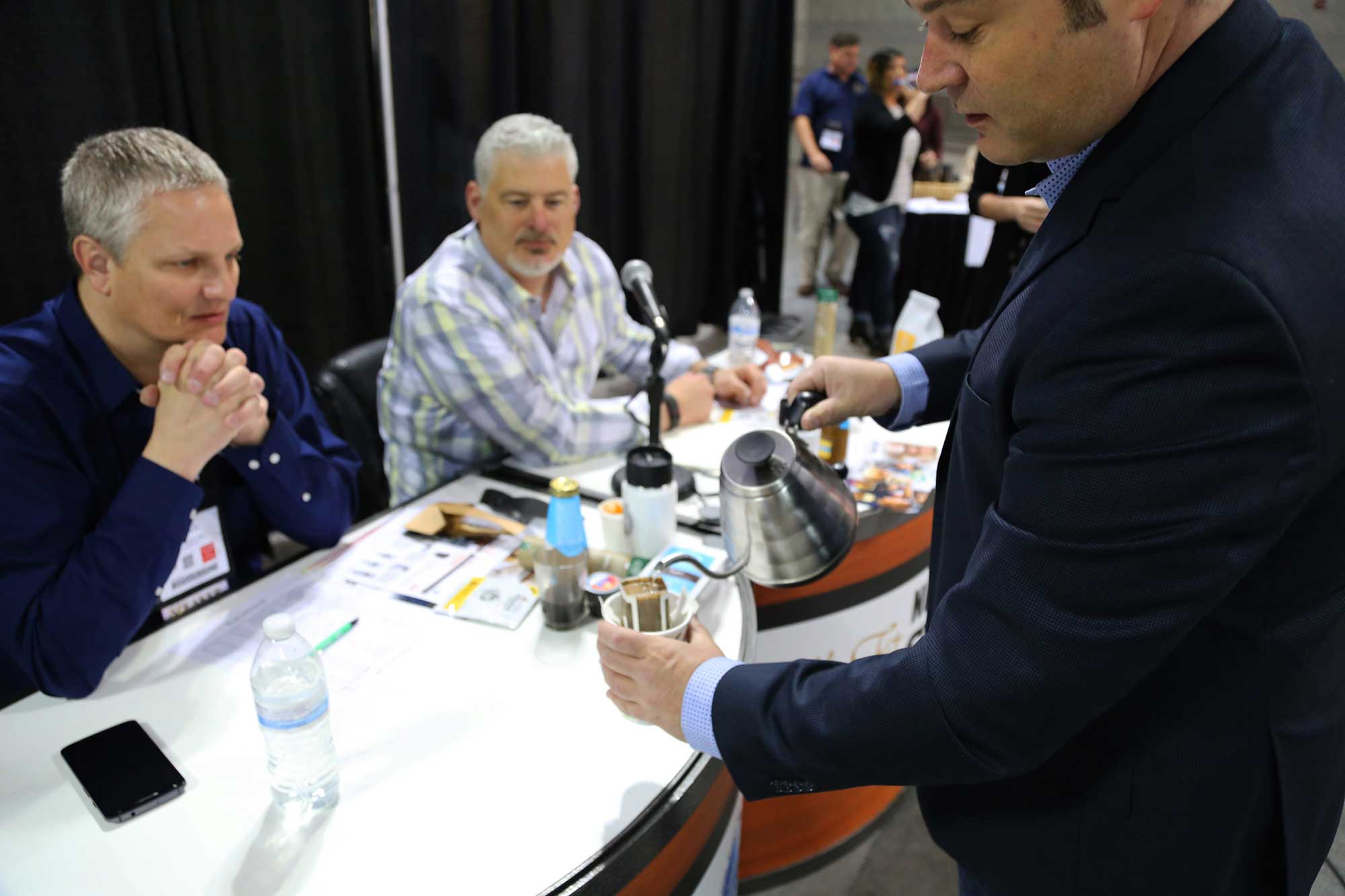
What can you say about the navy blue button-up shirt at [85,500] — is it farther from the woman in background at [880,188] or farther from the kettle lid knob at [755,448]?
the woman in background at [880,188]

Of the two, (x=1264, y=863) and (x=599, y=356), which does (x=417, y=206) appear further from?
(x=1264, y=863)

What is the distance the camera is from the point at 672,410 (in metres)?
2.12

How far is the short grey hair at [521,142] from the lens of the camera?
208 cm

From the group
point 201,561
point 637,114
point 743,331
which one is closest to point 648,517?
point 201,561

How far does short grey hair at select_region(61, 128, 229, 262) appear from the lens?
1.35 metres

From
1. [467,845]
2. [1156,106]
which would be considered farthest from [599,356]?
[1156,106]

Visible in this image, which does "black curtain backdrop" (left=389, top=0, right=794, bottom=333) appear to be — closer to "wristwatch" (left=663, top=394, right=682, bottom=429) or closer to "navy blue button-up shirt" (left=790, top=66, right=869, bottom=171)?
"navy blue button-up shirt" (left=790, top=66, right=869, bottom=171)

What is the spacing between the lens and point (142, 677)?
1236 millimetres

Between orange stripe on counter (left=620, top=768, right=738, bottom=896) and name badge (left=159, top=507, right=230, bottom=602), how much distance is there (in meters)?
0.94

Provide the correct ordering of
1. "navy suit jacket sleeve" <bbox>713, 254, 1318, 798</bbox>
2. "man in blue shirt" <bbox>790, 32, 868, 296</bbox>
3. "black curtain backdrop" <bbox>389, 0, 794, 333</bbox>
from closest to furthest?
1. "navy suit jacket sleeve" <bbox>713, 254, 1318, 798</bbox>
2. "black curtain backdrop" <bbox>389, 0, 794, 333</bbox>
3. "man in blue shirt" <bbox>790, 32, 868, 296</bbox>

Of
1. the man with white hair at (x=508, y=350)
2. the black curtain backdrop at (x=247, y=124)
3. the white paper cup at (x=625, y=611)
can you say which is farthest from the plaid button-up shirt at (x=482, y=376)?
the black curtain backdrop at (x=247, y=124)

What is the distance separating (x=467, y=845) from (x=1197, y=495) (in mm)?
807

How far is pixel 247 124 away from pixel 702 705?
285cm

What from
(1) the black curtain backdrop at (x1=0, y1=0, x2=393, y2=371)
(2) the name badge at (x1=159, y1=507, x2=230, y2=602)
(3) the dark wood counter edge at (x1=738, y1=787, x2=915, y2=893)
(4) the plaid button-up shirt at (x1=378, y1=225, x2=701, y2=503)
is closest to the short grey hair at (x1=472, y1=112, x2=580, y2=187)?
(4) the plaid button-up shirt at (x1=378, y1=225, x2=701, y2=503)
